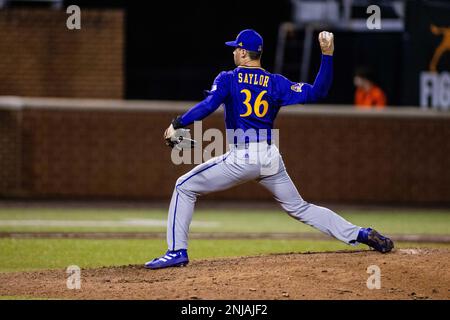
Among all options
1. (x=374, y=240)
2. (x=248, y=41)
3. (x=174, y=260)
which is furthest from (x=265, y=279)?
(x=248, y=41)

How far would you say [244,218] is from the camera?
52.3 ft

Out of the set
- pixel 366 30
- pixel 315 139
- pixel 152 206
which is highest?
pixel 366 30

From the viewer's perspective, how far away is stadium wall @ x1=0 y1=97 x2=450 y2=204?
711 inches

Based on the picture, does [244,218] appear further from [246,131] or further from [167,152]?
[246,131]

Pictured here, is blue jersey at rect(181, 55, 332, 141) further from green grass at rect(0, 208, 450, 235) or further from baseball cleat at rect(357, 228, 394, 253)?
green grass at rect(0, 208, 450, 235)

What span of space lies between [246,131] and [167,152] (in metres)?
9.55

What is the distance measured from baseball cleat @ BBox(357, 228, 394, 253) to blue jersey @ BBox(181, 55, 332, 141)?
1.29 meters

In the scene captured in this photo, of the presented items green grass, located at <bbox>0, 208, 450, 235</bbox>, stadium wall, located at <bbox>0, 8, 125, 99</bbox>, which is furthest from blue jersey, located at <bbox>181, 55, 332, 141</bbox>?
stadium wall, located at <bbox>0, 8, 125, 99</bbox>
